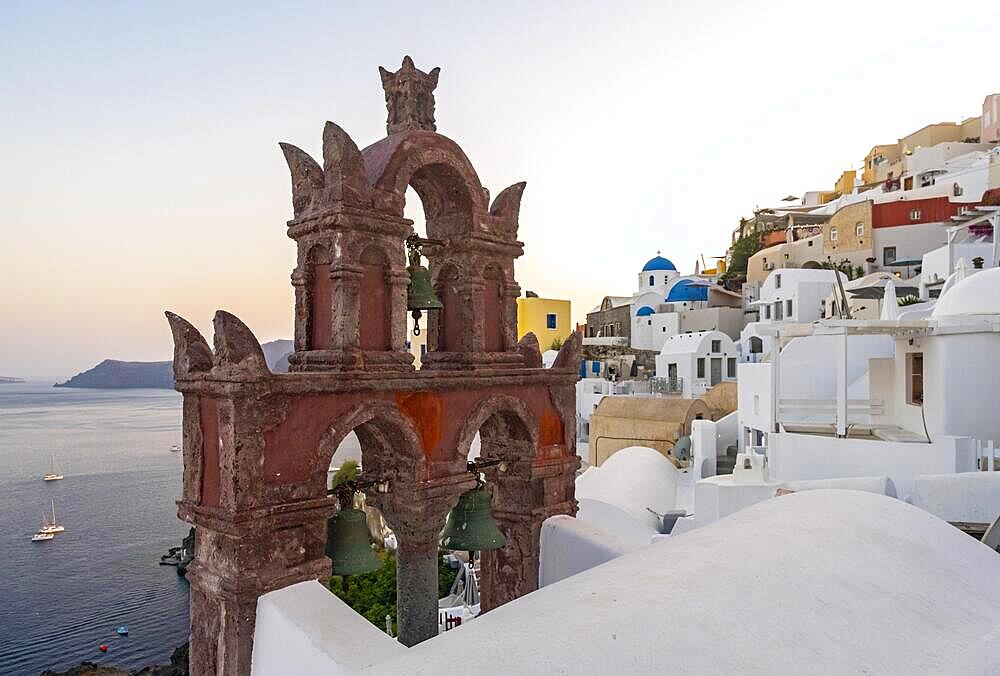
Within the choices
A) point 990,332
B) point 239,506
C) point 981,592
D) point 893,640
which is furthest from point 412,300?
point 990,332

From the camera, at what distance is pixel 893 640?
4168mm

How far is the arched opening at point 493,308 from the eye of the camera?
6207mm

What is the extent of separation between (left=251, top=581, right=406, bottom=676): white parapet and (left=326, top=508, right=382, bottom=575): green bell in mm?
479

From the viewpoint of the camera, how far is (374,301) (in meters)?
5.25

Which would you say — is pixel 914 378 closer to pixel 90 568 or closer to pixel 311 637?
pixel 311 637

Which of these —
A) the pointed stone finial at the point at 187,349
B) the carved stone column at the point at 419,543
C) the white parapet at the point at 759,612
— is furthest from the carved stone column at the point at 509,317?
the pointed stone finial at the point at 187,349

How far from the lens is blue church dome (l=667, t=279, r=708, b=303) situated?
151 feet

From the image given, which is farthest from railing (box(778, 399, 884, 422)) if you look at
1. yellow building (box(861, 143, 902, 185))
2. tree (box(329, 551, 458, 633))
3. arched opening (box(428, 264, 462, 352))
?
yellow building (box(861, 143, 902, 185))

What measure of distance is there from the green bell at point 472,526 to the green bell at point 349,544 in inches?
30.9

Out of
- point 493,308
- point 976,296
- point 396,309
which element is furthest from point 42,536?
point 976,296

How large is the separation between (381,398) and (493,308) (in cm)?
172

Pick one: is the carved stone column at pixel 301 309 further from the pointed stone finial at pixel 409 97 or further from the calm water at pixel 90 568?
the calm water at pixel 90 568

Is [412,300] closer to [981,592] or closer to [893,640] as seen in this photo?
[893,640]

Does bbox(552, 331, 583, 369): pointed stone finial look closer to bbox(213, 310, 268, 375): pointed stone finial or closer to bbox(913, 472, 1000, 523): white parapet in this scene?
bbox(213, 310, 268, 375): pointed stone finial
